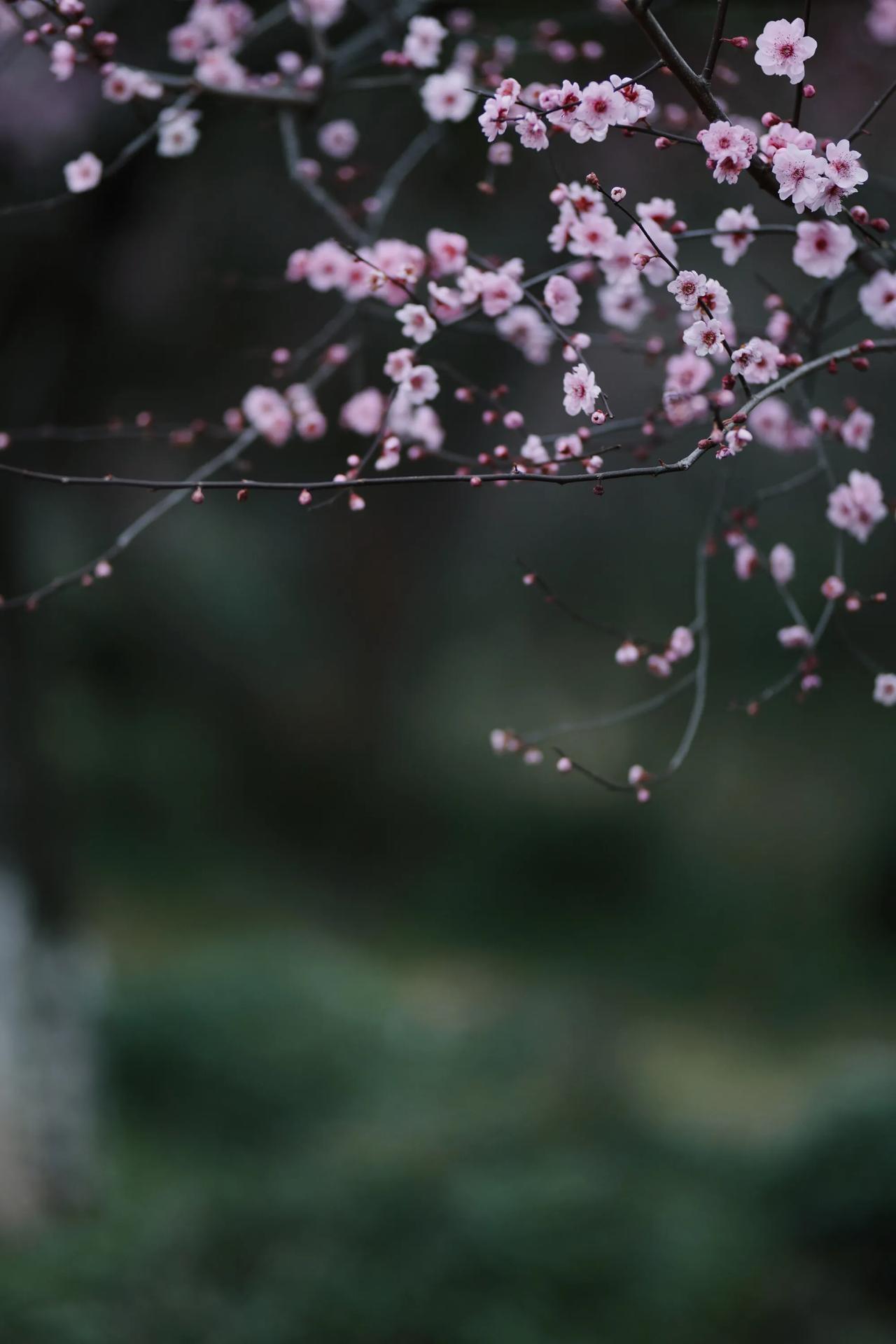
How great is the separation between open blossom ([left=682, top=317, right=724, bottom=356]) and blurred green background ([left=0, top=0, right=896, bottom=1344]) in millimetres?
1168

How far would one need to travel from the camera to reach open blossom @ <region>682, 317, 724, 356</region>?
152 centimetres

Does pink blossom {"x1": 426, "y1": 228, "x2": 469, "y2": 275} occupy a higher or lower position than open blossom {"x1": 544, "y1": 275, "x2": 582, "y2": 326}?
higher

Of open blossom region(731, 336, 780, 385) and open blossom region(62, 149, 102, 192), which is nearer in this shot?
open blossom region(731, 336, 780, 385)

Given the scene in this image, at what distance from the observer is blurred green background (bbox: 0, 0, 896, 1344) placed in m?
3.27

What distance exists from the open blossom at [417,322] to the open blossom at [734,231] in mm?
531

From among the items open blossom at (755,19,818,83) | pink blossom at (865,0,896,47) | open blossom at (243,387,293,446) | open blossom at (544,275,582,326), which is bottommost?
open blossom at (755,19,818,83)

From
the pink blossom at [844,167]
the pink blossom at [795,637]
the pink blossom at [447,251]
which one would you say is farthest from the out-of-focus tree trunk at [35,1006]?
the pink blossom at [844,167]

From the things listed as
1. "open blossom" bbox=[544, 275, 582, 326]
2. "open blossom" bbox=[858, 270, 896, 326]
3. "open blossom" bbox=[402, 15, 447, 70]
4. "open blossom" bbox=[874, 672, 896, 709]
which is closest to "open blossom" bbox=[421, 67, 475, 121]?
"open blossom" bbox=[402, 15, 447, 70]

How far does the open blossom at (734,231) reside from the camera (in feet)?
6.41

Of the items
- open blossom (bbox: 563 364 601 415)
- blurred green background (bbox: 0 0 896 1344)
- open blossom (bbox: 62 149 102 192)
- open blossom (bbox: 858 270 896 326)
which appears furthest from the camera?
blurred green background (bbox: 0 0 896 1344)

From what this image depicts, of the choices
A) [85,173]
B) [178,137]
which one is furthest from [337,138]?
[85,173]

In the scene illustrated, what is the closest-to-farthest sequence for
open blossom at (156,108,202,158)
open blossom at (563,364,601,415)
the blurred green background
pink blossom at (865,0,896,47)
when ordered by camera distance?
open blossom at (563,364,601,415) → open blossom at (156,108,202,158) → pink blossom at (865,0,896,47) → the blurred green background

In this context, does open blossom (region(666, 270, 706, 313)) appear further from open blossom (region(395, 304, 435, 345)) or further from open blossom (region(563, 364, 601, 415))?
open blossom (region(395, 304, 435, 345))

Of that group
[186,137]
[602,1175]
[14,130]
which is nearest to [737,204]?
[14,130]
